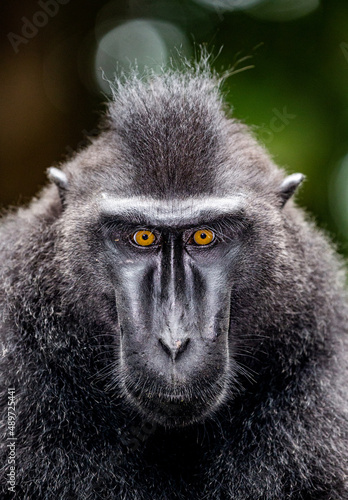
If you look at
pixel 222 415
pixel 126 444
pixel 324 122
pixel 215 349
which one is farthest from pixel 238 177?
pixel 324 122

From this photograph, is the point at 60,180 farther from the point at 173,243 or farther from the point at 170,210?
the point at 173,243

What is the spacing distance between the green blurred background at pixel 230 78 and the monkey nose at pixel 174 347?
206 inches

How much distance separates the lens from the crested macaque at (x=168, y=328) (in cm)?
443

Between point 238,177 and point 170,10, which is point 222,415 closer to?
point 238,177

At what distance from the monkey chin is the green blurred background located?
501cm

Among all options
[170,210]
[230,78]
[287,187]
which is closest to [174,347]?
[170,210]

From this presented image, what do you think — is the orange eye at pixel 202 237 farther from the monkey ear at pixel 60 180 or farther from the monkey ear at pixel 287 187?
the monkey ear at pixel 60 180

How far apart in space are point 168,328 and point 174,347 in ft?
0.49

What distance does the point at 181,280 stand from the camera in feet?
14.4

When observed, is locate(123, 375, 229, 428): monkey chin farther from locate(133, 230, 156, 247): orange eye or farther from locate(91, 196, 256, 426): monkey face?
locate(133, 230, 156, 247): orange eye

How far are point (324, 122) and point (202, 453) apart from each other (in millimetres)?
6256

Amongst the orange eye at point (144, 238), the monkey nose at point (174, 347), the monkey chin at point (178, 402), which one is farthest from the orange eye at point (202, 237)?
Answer: the monkey chin at point (178, 402)

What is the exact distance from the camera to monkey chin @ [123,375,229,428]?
4168mm

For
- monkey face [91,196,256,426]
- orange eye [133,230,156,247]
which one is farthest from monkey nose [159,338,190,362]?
orange eye [133,230,156,247]
